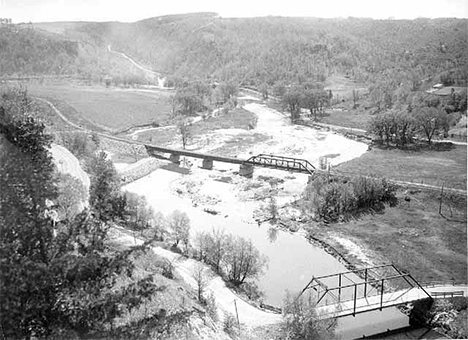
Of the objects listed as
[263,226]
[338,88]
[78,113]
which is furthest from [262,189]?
[338,88]

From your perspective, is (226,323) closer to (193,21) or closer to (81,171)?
(81,171)

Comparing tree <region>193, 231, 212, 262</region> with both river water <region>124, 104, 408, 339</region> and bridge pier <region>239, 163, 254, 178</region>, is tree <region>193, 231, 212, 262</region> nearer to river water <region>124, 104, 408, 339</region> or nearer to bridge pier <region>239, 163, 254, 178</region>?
river water <region>124, 104, 408, 339</region>

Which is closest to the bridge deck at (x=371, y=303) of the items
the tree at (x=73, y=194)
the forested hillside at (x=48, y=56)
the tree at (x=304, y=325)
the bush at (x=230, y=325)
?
the tree at (x=304, y=325)

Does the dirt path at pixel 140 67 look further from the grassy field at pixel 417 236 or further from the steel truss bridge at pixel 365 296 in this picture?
the steel truss bridge at pixel 365 296

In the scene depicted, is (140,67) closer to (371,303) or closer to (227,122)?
(227,122)

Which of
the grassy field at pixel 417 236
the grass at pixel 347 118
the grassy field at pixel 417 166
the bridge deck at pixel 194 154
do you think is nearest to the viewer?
the grassy field at pixel 417 236

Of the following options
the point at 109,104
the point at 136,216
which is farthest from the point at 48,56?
the point at 136,216
